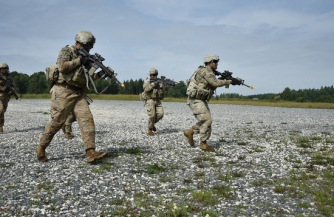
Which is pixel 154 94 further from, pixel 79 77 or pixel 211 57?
pixel 79 77

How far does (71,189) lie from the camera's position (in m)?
7.78

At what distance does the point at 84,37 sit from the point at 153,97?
8.16 metres

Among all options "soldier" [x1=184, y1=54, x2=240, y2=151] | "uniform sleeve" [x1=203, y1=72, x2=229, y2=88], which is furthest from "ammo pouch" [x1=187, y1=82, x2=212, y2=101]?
"uniform sleeve" [x1=203, y1=72, x2=229, y2=88]

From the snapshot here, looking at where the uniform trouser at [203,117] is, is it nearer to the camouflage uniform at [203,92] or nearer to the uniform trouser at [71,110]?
the camouflage uniform at [203,92]

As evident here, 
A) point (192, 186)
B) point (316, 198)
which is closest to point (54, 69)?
point (192, 186)

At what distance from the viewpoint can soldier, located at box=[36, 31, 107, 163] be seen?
973 cm

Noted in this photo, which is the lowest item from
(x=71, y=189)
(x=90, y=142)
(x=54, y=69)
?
(x=71, y=189)

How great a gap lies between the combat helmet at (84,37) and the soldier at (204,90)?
4.39 meters

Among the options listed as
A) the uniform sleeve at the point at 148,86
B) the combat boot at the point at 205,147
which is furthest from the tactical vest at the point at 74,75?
the uniform sleeve at the point at 148,86

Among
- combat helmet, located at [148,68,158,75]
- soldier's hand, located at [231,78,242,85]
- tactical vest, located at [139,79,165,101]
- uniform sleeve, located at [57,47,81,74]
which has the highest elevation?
combat helmet, located at [148,68,158,75]

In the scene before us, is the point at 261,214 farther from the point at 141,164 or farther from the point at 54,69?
the point at 54,69

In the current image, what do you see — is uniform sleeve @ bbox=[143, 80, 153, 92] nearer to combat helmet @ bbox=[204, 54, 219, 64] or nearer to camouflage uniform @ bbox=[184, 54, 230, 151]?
camouflage uniform @ bbox=[184, 54, 230, 151]

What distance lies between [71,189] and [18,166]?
10.7 ft

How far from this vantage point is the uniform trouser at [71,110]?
9906 mm
